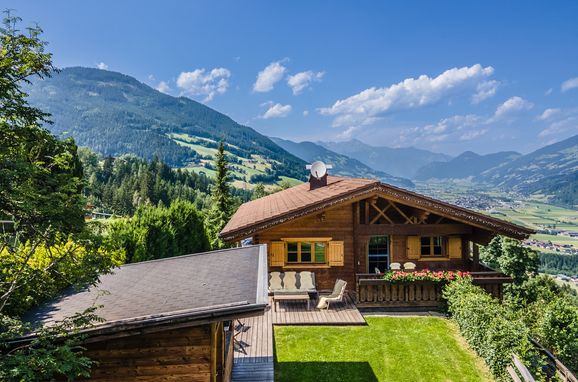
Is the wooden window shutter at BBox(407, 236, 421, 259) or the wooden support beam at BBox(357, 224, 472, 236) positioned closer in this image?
the wooden support beam at BBox(357, 224, 472, 236)

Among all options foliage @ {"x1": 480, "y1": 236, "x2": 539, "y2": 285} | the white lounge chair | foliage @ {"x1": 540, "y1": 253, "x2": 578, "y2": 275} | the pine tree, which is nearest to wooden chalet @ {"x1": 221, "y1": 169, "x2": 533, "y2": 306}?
the white lounge chair

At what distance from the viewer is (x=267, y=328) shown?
11.9 m

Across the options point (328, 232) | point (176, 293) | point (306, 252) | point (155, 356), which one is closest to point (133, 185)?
point (306, 252)

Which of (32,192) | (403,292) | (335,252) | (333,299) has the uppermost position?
(32,192)

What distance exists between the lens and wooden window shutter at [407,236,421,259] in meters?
16.2

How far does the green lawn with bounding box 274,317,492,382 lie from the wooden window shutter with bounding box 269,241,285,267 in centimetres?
375

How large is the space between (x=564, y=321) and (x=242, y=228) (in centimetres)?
1045

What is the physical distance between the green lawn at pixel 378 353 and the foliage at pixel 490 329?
410 millimetres

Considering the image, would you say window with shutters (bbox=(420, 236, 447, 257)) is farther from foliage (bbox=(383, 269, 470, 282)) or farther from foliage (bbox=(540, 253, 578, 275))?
foliage (bbox=(540, 253, 578, 275))

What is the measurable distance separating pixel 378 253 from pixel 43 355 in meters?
13.9

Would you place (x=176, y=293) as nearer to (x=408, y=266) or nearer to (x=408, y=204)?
(x=408, y=204)

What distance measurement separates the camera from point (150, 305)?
20.4 feet

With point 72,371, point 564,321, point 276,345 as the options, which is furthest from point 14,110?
point 564,321

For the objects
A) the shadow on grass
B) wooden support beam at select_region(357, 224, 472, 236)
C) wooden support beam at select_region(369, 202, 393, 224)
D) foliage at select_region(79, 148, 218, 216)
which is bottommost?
the shadow on grass
